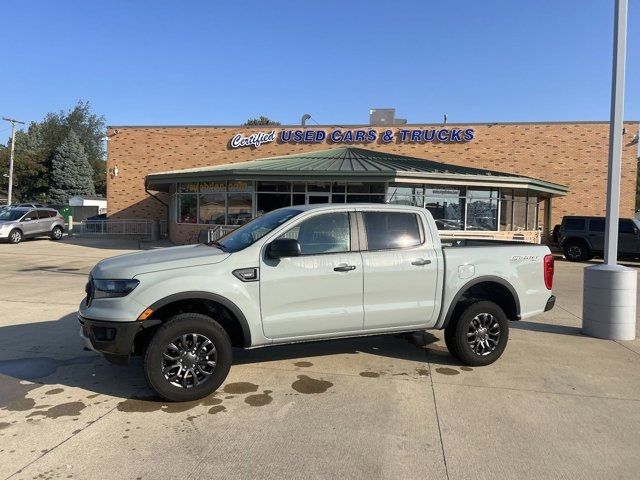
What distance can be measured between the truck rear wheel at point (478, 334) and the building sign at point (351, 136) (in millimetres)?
21635

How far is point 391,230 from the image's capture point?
5.30 metres

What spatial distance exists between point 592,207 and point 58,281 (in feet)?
78.3

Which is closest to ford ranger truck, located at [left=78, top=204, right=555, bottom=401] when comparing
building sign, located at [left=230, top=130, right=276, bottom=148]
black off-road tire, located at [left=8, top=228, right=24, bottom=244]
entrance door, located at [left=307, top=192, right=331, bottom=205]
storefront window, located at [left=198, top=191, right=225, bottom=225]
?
entrance door, located at [left=307, top=192, right=331, bottom=205]

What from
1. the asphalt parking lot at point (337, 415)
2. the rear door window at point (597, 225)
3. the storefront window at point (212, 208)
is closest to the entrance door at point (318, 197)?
the storefront window at point (212, 208)

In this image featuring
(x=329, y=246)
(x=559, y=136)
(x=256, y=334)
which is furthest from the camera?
(x=559, y=136)

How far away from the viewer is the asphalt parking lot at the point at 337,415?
3.41 metres

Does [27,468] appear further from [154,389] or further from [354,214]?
[354,214]

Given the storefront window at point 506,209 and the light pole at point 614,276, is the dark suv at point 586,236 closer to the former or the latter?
the storefront window at point 506,209

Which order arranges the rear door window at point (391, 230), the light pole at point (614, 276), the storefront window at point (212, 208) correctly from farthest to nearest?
the storefront window at point (212, 208), the light pole at point (614, 276), the rear door window at point (391, 230)

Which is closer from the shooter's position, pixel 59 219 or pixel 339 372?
pixel 339 372

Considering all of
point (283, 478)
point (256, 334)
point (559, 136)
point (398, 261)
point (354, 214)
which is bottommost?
point (283, 478)

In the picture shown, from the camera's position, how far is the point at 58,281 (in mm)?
11430

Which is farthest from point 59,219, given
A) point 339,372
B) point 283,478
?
point 283,478

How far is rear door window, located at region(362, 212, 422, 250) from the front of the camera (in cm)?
520
